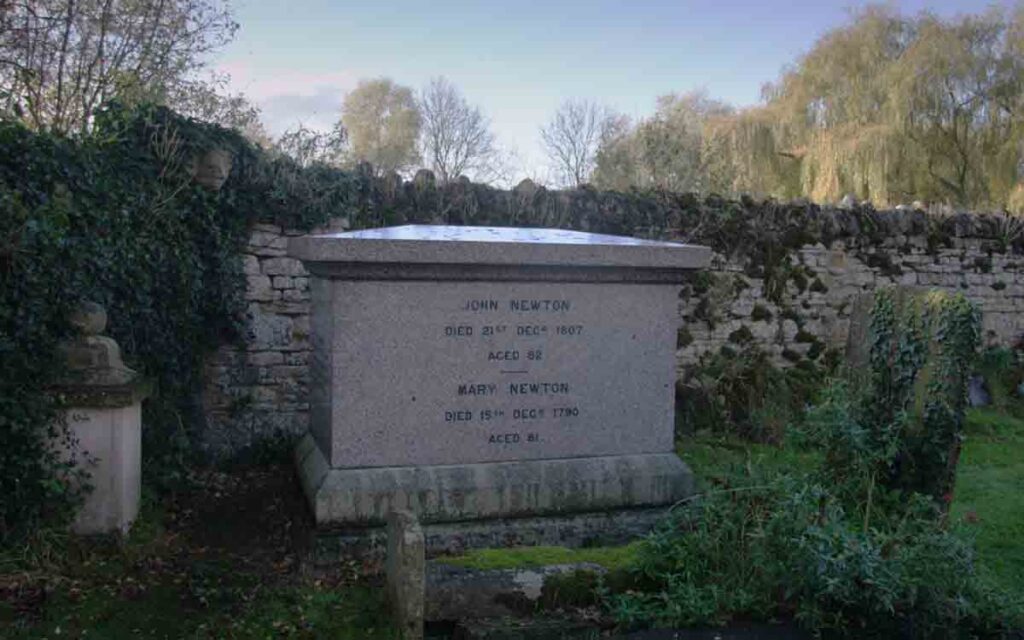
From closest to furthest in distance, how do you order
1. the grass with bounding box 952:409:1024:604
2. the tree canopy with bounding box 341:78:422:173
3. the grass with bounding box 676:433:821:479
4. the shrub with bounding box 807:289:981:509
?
the shrub with bounding box 807:289:981:509 → the grass with bounding box 952:409:1024:604 → the grass with bounding box 676:433:821:479 → the tree canopy with bounding box 341:78:422:173

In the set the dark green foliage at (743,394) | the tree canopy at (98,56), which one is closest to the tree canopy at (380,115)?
the tree canopy at (98,56)

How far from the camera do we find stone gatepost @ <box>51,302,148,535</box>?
465 centimetres

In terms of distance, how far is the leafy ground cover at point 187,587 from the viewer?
3.80 metres

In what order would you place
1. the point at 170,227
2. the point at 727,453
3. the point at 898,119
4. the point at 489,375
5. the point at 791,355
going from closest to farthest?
the point at 489,375 → the point at 170,227 → the point at 727,453 → the point at 791,355 → the point at 898,119

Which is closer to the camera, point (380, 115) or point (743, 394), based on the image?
point (743, 394)

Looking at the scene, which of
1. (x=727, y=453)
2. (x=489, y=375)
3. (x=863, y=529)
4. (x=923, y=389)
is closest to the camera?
(x=863, y=529)

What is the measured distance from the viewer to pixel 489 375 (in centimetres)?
489

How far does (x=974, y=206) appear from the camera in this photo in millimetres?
18062

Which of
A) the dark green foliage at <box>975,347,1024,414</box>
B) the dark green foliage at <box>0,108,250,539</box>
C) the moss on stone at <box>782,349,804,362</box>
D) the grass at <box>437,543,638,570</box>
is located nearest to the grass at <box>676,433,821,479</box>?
the moss on stone at <box>782,349,804,362</box>

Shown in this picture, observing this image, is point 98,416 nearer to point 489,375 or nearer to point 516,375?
point 489,375

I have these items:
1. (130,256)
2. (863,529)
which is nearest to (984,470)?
(863,529)

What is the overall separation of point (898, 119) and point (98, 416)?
683 inches

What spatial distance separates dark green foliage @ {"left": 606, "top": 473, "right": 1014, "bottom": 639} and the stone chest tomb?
1.02 m

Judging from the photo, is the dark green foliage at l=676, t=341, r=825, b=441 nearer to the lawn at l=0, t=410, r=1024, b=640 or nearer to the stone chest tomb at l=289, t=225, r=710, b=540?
the lawn at l=0, t=410, r=1024, b=640
